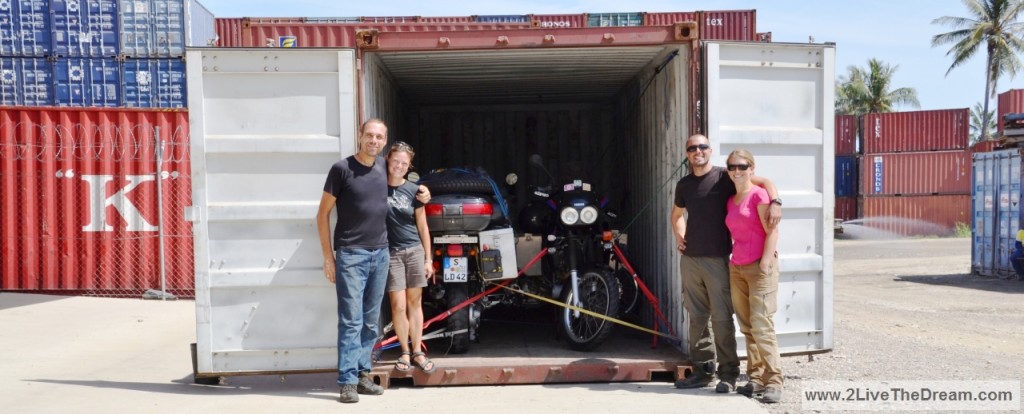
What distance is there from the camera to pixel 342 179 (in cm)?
558

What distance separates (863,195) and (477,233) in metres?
30.6

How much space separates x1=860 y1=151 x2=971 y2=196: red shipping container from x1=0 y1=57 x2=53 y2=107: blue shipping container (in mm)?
28984

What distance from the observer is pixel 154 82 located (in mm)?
16250

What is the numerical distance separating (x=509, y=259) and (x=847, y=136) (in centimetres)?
3163

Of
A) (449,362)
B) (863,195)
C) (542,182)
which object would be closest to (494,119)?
(542,182)

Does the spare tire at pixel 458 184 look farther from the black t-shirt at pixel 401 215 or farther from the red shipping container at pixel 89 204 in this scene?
the red shipping container at pixel 89 204

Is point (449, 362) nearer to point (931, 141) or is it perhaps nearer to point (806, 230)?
point (806, 230)

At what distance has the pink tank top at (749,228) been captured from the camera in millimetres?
5488

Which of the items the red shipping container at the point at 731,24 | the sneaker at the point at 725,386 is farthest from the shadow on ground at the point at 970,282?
the sneaker at the point at 725,386

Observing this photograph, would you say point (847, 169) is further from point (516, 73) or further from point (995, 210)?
point (516, 73)

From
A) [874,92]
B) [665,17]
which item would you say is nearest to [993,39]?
[874,92]

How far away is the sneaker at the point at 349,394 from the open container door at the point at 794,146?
2740mm

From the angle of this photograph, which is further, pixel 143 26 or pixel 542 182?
pixel 143 26

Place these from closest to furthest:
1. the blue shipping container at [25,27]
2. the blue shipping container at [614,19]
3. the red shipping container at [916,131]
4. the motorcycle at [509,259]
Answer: the motorcycle at [509,259]
the blue shipping container at [25,27]
the blue shipping container at [614,19]
the red shipping container at [916,131]
